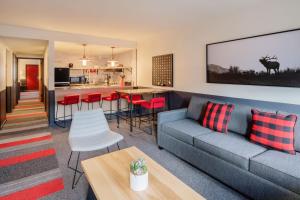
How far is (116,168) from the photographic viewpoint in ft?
5.95

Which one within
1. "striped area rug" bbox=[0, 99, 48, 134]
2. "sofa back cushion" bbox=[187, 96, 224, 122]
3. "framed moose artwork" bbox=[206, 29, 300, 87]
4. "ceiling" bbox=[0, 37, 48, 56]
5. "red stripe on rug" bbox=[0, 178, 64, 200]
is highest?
"ceiling" bbox=[0, 37, 48, 56]

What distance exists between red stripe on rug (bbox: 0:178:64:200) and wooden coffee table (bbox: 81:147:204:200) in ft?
2.30

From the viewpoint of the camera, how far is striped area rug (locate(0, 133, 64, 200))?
2154mm

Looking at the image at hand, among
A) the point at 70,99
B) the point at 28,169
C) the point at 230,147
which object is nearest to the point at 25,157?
the point at 28,169

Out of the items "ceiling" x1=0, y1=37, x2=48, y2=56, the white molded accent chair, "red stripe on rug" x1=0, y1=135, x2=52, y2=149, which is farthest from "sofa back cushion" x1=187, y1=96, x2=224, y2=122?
"ceiling" x1=0, y1=37, x2=48, y2=56

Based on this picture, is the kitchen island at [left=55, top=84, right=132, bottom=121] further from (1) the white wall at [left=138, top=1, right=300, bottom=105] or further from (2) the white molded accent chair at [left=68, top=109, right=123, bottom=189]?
(2) the white molded accent chair at [left=68, top=109, right=123, bottom=189]

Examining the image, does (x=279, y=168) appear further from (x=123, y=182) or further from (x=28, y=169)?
(x=28, y=169)

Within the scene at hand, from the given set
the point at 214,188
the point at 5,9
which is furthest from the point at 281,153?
the point at 5,9

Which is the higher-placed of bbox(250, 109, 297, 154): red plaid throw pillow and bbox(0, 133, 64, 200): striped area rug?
bbox(250, 109, 297, 154): red plaid throw pillow

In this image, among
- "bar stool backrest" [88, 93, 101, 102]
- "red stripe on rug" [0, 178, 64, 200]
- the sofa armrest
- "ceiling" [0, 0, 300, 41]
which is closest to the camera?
"red stripe on rug" [0, 178, 64, 200]

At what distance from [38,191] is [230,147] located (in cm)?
231

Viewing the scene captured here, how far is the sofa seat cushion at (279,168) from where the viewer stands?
1658mm

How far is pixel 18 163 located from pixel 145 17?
3290mm

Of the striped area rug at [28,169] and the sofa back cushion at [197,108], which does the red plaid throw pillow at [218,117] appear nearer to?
the sofa back cushion at [197,108]
